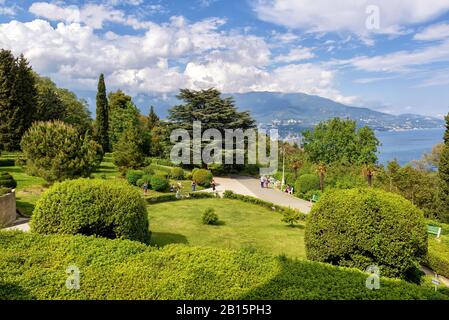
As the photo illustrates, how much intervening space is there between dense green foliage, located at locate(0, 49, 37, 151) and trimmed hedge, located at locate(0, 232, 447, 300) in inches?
1262

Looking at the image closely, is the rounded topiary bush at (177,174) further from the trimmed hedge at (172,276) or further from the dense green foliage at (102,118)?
the trimmed hedge at (172,276)

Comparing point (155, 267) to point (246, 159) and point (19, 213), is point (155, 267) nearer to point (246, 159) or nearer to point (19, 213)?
point (19, 213)

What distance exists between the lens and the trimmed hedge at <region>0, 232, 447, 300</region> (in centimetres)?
508

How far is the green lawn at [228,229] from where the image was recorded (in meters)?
14.9

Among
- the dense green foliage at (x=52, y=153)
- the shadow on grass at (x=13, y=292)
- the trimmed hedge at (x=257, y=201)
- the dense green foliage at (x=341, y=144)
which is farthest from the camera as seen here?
the dense green foliage at (x=341, y=144)

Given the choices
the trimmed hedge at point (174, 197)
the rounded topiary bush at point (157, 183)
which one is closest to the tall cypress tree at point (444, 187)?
the trimmed hedge at point (174, 197)

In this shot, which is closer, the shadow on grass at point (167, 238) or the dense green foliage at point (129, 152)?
the shadow on grass at point (167, 238)

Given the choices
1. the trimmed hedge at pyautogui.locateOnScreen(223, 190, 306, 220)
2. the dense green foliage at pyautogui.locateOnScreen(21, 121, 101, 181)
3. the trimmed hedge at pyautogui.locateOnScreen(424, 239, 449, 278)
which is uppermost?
the dense green foliage at pyautogui.locateOnScreen(21, 121, 101, 181)

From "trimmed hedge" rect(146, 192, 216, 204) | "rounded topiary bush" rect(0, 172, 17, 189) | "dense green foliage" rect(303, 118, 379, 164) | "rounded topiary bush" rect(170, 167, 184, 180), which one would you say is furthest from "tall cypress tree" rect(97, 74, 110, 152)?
"dense green foliage" rect(303, 118, 379, 164)

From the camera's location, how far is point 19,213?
59.6 feet

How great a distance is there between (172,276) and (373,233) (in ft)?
19.4

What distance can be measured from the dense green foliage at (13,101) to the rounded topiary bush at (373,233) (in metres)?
35.1

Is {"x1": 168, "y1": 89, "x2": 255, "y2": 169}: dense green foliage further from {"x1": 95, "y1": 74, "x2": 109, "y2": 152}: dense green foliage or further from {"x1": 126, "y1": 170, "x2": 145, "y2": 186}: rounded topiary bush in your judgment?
{"x1": 95, "y1": 74, "x2": 109, "y2": 152}: dense green foliage

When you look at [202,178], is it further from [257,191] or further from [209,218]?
[209,218]
